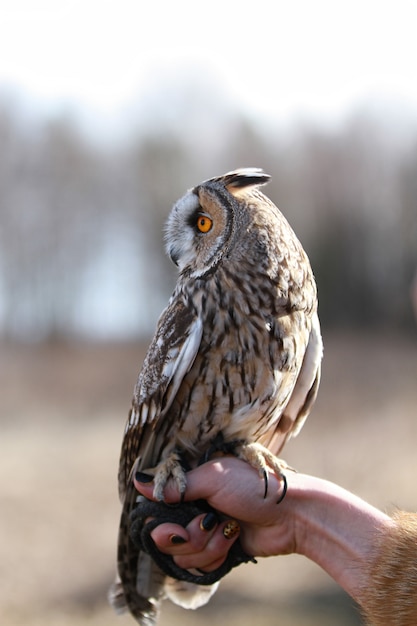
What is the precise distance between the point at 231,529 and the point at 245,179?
1.33 metres

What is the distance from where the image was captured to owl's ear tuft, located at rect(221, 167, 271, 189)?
2612 millimetres

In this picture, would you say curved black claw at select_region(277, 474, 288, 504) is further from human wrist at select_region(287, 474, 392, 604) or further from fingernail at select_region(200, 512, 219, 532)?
fingernail at select_region(200, 512, 219, 532)

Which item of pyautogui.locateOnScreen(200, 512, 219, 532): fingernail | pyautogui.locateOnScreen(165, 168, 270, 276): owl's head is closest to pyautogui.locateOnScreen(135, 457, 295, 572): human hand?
pyautogui.locateOnScreen(200, 512, 219, 532): fingernail

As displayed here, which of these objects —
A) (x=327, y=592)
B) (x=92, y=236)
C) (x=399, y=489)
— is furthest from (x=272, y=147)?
(x=327, y=592)

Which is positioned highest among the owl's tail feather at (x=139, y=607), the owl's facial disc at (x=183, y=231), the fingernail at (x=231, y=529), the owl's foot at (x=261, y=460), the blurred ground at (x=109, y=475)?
the owl's facial disc at (x=183, y=231)

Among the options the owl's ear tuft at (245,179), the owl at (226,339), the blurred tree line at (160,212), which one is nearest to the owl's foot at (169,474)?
the owl at (226,339)

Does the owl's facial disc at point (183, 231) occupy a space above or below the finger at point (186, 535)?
above

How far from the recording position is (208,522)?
2.55 metres

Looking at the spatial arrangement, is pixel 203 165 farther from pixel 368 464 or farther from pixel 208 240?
pixel 208 240

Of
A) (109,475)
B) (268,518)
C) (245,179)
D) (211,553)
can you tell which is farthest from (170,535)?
(109,475)

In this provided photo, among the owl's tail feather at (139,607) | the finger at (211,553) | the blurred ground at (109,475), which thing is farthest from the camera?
the blurred ground at (109,475)

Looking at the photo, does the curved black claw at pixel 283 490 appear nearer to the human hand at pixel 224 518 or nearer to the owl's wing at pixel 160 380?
the human hand at pixel 224 518

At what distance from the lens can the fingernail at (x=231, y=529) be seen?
261 centimetres

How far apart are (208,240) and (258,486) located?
0.93 m
